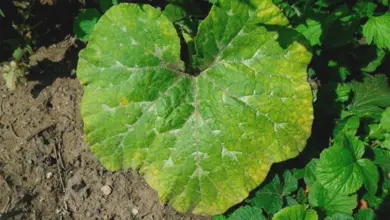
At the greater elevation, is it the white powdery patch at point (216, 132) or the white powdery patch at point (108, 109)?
the white powdery patch at point (108, 109)

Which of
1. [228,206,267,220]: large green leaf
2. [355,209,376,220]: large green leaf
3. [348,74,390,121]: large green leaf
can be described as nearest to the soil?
[228,206,267,220]: large green leaf

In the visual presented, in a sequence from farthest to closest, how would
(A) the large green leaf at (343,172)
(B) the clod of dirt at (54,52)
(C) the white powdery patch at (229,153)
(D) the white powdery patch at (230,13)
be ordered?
1. (B) the clod of dirt at (54,52)
2. (A) the large green leaf at (343,172)
3. (C) the white powdery patch at (229,153)
4. (D) the white powdery patch at (230,13)

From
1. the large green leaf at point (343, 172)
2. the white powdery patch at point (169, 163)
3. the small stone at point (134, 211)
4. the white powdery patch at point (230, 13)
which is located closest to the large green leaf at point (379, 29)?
the large green leaf at point (343, 172)

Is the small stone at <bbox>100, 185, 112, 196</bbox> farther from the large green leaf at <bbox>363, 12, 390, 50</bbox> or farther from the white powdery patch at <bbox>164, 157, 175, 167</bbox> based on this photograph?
the large green leaf at <bbox>363, 12, 390, 50</bbox>

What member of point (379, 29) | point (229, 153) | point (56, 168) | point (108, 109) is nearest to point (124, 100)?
point (108, 109)

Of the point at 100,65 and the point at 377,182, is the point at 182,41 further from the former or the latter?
the point at 377,182

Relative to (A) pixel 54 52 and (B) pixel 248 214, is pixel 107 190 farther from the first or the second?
(A) pixel 54 52

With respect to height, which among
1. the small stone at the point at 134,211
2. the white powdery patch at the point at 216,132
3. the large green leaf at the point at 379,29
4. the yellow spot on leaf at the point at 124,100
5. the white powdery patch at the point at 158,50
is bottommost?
the small stone at the point at 134,211

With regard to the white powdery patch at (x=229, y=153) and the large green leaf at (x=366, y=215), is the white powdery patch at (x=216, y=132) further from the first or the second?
the large green leaf at (x=366, y=215)
